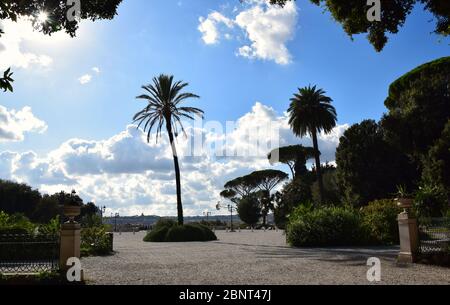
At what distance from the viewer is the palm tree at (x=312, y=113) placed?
40312mm

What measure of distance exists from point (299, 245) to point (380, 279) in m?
11.6

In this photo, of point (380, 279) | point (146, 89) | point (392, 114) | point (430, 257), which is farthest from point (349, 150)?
point (380, 279)

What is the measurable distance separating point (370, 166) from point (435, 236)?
29.9 meters

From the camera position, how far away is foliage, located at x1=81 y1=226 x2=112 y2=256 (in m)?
18.9

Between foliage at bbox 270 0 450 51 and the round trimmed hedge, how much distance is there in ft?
70.8

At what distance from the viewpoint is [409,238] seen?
→ 12.6 meters

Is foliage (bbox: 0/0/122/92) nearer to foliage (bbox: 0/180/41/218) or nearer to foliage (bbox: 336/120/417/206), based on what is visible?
foliage (bbox: 336/120/417/206)

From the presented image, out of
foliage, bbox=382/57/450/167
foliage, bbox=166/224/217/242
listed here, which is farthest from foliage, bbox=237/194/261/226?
foliage, bbox=166/224/217/242

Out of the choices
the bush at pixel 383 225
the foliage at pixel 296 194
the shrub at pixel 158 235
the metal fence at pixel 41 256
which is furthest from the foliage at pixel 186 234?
the foliage at pixel 296 194

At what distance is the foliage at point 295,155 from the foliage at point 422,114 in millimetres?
25266

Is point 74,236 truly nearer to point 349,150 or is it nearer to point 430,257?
point 430,257

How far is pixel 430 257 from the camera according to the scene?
12.1 metres

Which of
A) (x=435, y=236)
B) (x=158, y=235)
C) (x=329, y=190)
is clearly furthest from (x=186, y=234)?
(x=329, y=190)
